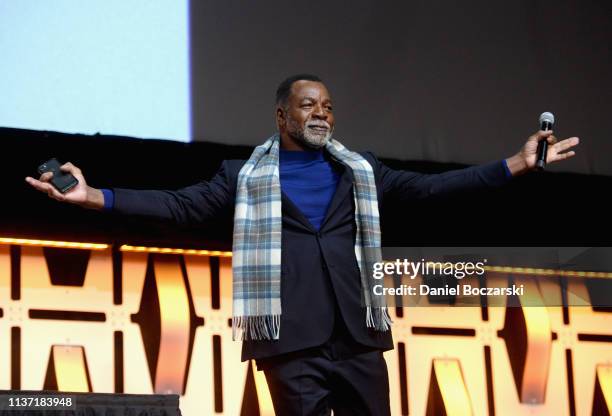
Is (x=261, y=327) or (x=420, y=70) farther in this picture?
(x=420, y=70)

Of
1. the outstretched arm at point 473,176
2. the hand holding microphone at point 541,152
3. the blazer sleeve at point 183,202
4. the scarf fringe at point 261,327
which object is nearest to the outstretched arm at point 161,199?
the blazer sleeve at point 183,202

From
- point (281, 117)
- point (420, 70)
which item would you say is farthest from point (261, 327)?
point (420, 70)

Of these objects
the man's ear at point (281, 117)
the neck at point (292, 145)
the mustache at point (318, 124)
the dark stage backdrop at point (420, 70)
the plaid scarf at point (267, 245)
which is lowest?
the plaid scarf at point (267, 245)

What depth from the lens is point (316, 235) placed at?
328 cm

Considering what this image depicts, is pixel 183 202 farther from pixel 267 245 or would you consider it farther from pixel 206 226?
pixel 206 226

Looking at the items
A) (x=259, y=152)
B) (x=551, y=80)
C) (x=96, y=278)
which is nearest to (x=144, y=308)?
(x=96, y=278)

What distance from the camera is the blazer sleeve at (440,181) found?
3.40m

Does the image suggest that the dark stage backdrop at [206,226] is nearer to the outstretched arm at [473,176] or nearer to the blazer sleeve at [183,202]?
the blazer sleeve at [183,202]

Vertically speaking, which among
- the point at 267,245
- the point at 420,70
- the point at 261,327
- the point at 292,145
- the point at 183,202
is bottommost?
the point at 261,327

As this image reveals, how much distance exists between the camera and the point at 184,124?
15.5ft

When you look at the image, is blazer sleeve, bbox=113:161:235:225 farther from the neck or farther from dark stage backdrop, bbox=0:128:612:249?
dark stage backdrop, bbox=0:128:612:249

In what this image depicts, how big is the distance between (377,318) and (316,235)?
270 millimetres

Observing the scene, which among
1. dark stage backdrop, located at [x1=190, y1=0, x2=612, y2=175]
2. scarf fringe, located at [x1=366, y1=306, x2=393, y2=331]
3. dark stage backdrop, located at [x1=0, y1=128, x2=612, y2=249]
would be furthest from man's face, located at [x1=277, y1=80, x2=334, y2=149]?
dark stage backdrop, located at [x1=190, y1=0, x2=612, y2=175]

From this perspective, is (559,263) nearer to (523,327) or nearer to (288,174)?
(523,327)
